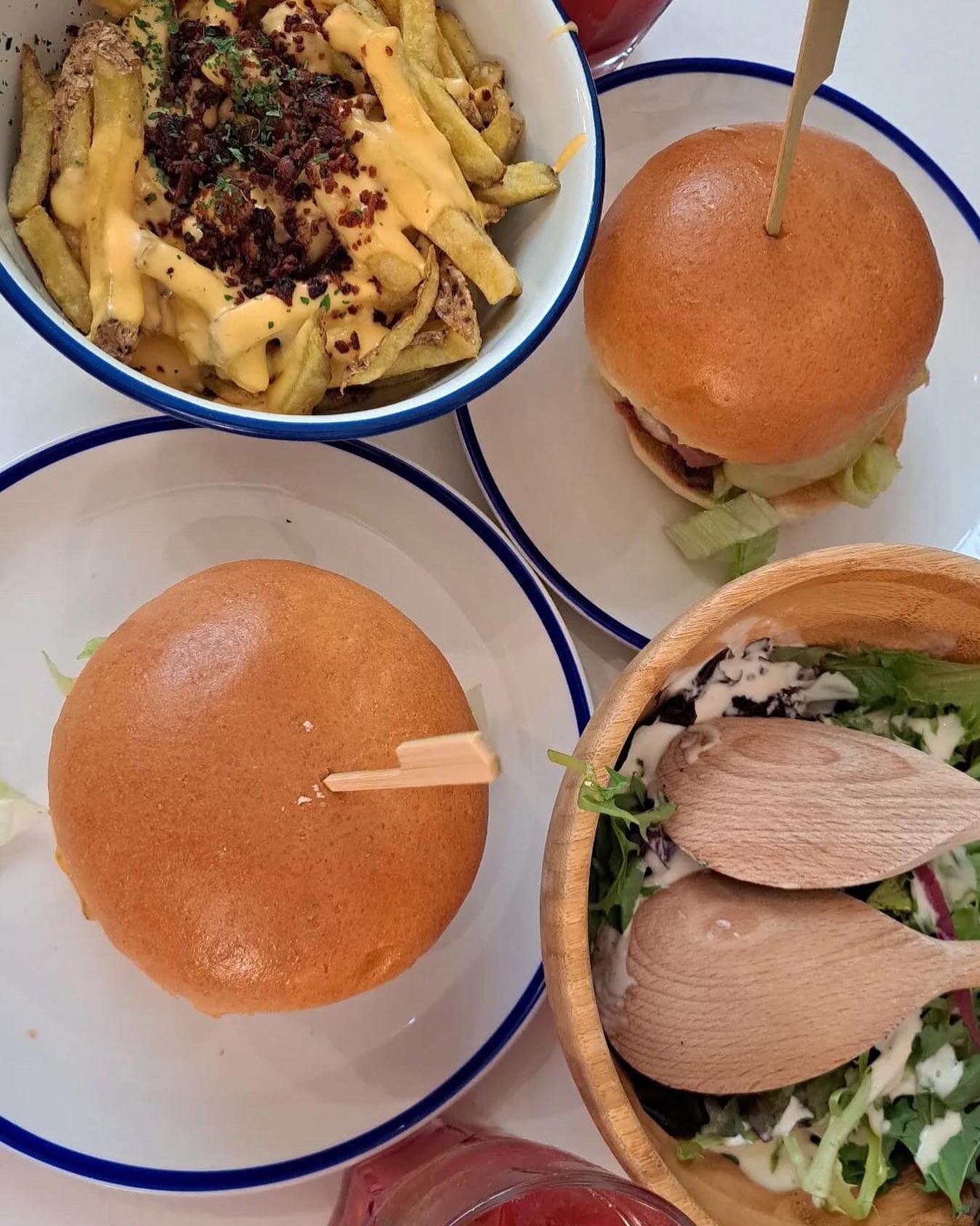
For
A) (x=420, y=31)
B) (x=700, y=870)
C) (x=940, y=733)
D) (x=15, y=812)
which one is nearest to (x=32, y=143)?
(x=420, y=31)

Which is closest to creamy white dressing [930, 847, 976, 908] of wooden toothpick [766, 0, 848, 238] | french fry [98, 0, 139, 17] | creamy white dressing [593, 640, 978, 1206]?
creamy white dressing [593, 640, 978, 1206]

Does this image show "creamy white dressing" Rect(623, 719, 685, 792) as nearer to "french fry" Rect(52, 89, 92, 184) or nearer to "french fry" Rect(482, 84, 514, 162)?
"french fry" Rect(482, 84, 514, 162)

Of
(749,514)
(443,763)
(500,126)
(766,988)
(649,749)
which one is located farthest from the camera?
(749,514)

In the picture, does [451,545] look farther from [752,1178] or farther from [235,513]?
[752,1178]

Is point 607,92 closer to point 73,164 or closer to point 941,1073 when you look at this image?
point 73,164

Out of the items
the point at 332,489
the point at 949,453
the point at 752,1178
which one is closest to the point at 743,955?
the point at 752,1178

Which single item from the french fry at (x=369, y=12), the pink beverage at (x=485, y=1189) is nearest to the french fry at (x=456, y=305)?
the french fry at (x=369, y=12)

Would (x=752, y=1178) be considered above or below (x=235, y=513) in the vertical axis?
below

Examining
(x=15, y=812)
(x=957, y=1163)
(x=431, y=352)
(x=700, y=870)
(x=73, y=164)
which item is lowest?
(x=957, y=1163)
